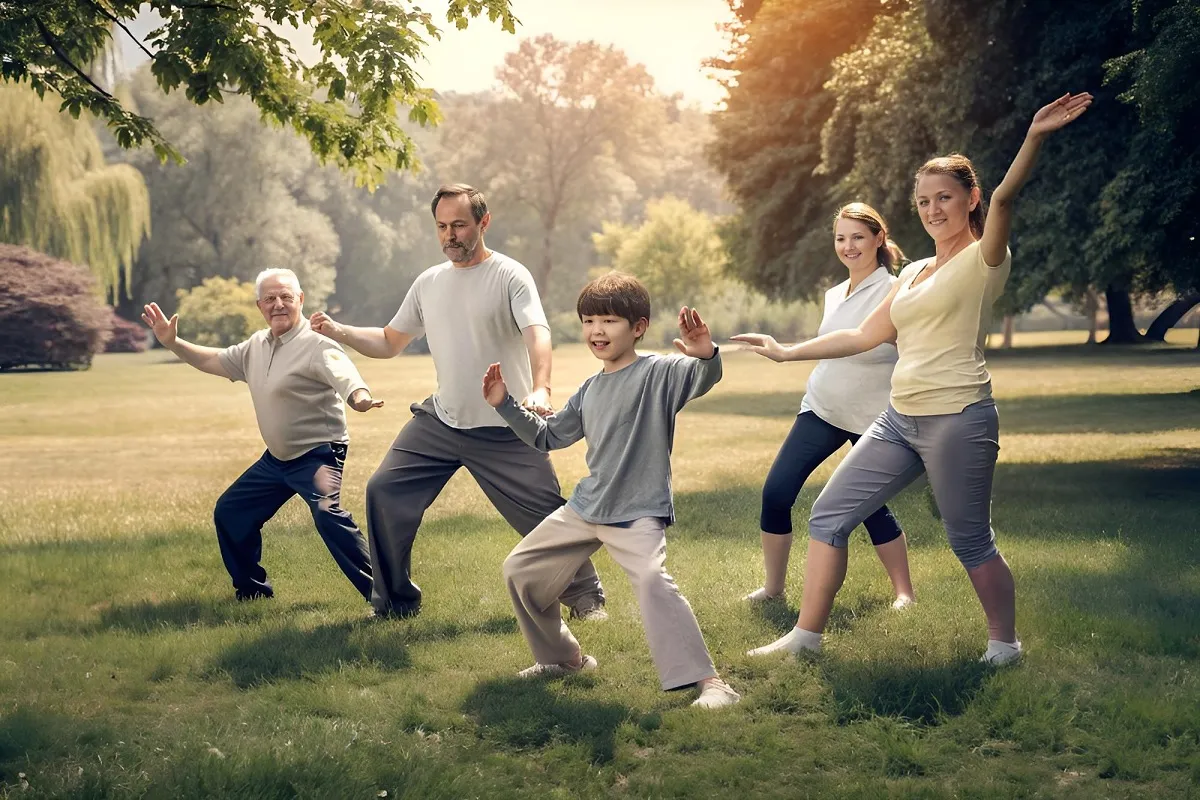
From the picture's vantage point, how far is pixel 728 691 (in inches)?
200

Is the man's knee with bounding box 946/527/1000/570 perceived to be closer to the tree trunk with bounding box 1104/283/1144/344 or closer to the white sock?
the white sock

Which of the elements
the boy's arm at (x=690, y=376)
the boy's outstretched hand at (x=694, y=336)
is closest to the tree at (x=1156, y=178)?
the boy's arm at (x=690, y=376)

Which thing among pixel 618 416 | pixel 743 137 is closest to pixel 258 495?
pixel 618 416

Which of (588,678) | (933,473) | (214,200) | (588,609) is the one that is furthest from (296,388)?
(214,200)

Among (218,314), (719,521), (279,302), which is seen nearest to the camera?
(279,302)

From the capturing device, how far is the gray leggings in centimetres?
527

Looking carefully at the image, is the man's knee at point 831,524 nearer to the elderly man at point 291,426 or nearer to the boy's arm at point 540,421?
the boy's arm at point 540,421

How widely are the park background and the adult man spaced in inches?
20.2

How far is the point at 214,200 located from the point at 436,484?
4888 cm

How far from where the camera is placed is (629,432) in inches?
199

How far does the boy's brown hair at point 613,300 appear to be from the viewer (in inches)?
195

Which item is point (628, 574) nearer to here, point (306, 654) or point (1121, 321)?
point (306, 654)

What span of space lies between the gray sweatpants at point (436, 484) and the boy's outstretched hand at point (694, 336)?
1.75m

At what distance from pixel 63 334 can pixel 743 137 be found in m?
14.7
